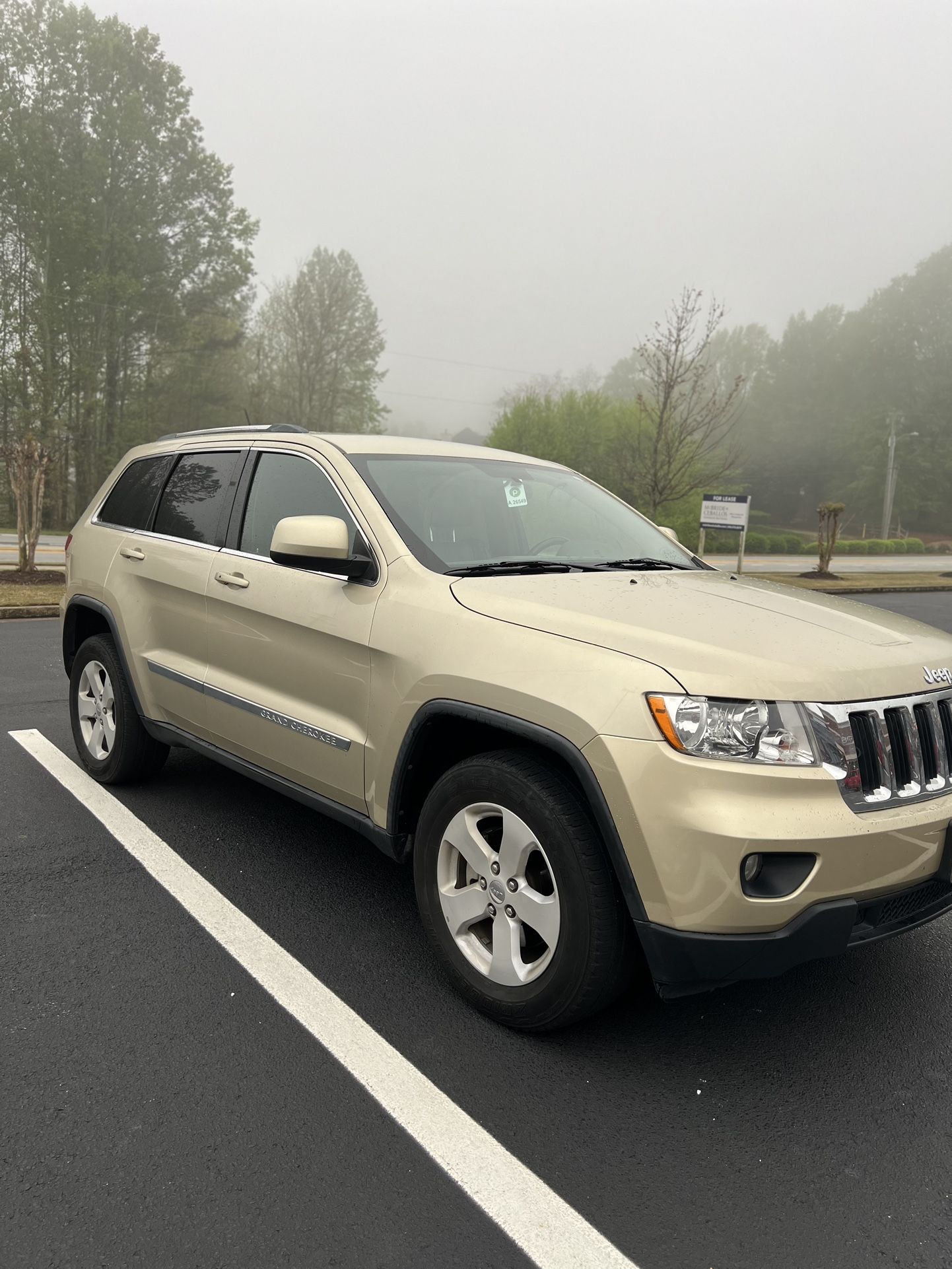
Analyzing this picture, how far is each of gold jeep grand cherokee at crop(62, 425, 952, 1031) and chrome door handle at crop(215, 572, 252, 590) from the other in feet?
0.11

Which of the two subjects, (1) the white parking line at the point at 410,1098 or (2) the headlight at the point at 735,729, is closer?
(1) the white parking line at the point at 410,1098

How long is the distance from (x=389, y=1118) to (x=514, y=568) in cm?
174

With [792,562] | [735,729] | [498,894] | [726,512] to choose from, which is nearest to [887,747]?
[735,729]

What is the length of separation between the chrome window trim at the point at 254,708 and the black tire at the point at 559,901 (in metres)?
0.56

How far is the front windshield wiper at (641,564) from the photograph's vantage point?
3.48 metres

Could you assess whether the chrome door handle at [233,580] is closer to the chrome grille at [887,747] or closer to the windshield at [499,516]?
the windshield at [499,516]

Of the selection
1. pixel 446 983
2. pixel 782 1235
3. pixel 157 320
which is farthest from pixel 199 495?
pixel 157 320

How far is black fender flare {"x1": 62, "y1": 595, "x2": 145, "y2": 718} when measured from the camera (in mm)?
4441

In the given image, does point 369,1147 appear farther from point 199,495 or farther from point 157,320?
point 157,320

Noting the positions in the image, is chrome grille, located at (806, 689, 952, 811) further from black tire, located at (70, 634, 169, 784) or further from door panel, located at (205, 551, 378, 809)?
black tire, located at (70, 634, 169, 784)

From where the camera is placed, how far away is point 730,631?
101 inches

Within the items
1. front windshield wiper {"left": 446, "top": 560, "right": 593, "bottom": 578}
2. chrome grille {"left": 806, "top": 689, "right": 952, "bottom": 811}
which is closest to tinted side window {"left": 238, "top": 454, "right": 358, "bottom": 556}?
front windshield wiper {"left": 446, "top": 560, "right": 593, "bottom": 578}

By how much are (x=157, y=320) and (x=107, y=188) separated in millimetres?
4995

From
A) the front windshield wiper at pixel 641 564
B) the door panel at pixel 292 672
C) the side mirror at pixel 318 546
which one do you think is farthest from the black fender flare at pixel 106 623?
the front windshield wiper at pixel 641 564
